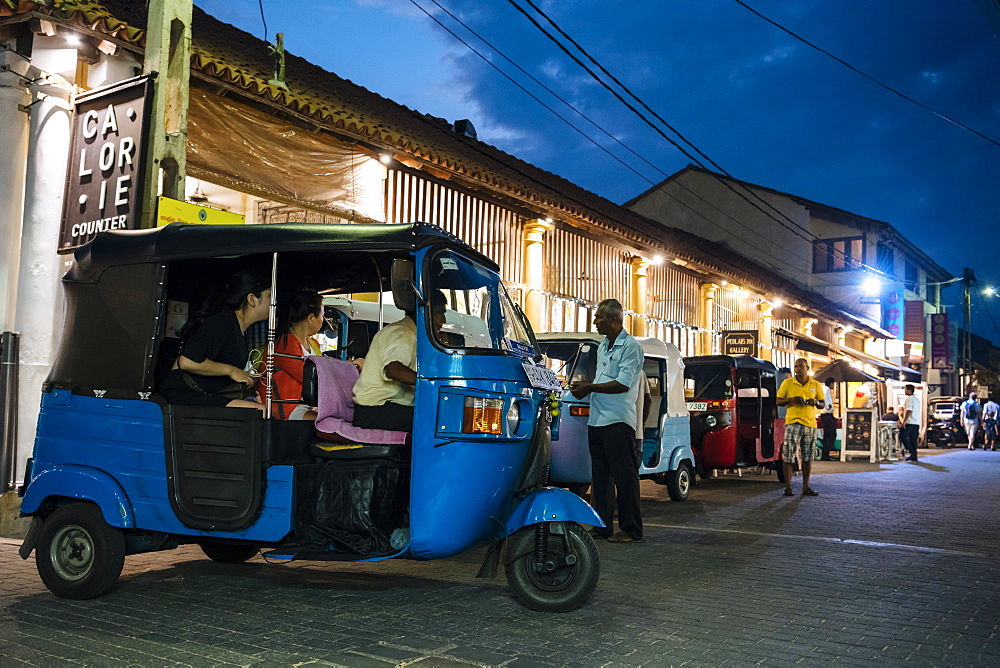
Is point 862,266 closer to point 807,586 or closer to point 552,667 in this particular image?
point 807,586

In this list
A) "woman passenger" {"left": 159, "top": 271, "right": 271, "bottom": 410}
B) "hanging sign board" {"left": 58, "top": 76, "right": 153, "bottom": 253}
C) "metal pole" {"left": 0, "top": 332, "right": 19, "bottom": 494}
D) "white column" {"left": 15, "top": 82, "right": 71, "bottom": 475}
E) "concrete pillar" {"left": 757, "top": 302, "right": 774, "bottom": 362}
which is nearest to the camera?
"woman passenger" {"left": 159, "top": 271, "right": 271, "bottom": 410}

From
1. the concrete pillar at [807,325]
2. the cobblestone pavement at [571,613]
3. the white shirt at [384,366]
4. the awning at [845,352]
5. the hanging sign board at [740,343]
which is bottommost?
the cobblestone pavement at [571,613]

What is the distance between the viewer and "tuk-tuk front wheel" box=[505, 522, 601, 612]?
5.07m

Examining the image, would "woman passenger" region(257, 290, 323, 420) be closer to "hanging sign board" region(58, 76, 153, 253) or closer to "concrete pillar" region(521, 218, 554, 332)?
"hanging sign board" region(58, 76, 153, 253)

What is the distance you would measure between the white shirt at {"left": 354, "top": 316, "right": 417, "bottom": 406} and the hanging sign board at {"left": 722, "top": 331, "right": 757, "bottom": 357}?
16.7 metres

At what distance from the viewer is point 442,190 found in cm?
1229

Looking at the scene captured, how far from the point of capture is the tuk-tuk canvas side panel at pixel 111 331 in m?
5.39

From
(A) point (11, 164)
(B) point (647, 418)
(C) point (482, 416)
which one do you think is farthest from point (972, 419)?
(A) point (11, 164)

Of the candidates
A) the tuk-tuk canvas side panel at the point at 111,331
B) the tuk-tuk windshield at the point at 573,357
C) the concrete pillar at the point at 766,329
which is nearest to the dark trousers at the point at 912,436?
the concrete pillar at the point at 766,329

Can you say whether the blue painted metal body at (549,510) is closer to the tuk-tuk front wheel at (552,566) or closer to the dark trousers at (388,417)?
the tuk-tuk front wheel at (552,566)

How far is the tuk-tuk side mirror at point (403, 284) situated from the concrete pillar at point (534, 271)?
28.8 ft

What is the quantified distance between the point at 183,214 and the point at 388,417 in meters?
3.39

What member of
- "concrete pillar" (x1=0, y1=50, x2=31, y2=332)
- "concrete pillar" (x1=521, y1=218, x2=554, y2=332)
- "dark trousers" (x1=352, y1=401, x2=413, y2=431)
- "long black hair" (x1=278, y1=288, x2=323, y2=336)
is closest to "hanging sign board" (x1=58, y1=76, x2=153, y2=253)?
"concrete pillar" (x1=0, y1=50, x2=31, y2=332)

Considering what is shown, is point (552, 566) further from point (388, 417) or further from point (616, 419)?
point (616, 419)
